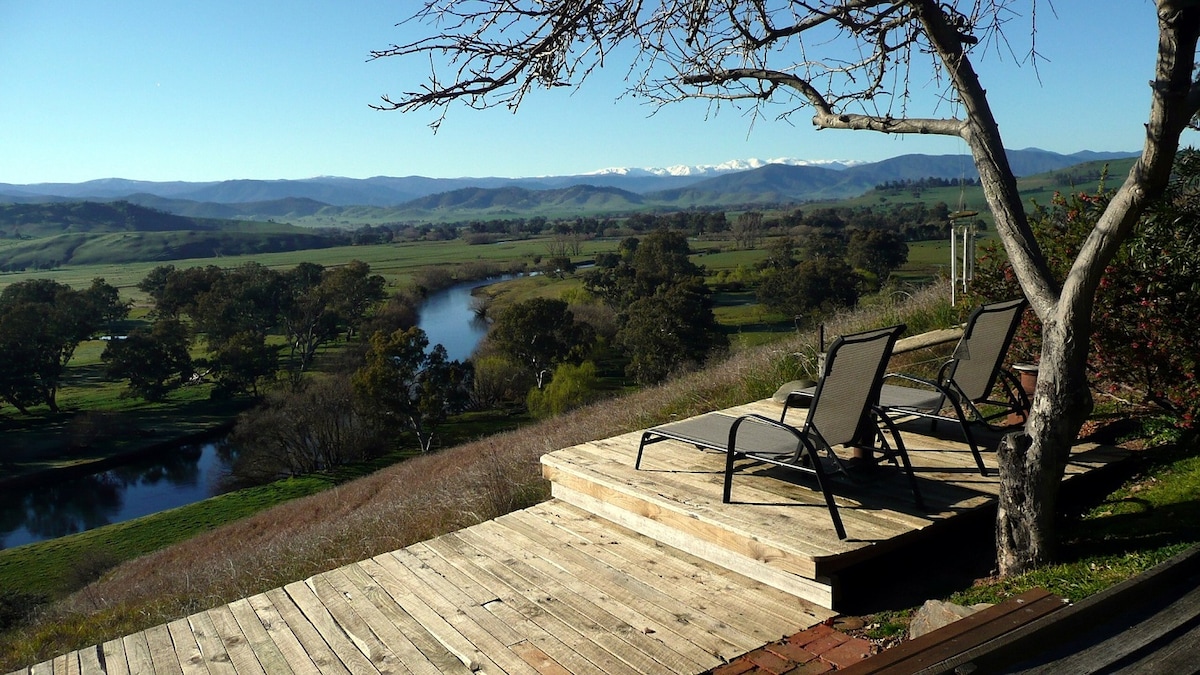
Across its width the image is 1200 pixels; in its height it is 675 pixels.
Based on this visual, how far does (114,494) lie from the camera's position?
36.2m

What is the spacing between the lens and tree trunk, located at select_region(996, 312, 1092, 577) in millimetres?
3072

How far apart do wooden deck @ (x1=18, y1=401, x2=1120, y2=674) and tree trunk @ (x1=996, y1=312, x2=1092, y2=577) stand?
395mm

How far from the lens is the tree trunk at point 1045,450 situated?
3072 millimetres

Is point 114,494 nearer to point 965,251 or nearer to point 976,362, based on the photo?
point 965,251

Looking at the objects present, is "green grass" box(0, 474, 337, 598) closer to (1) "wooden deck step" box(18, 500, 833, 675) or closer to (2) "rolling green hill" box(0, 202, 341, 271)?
(1) "wooden deck step" box(18, 500, 833, 675)

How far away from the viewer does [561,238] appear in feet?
359

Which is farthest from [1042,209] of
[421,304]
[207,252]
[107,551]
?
[207,252]

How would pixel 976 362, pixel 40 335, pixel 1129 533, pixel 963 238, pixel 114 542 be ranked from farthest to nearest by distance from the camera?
pixel 40 335, pixel 114 542, pixel 963 238, pixel 976 362, pixel 1129 533

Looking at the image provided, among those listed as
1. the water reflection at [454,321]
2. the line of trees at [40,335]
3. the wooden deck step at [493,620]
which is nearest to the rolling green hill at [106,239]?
the water reflection at [454,321]

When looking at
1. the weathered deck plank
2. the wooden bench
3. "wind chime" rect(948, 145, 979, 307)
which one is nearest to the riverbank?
"wind chime" rect(948, 145, 979, 307)

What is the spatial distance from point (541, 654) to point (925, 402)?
2.71 meters

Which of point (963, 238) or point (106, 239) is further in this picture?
point (106, 239)

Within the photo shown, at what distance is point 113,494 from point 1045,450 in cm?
4081

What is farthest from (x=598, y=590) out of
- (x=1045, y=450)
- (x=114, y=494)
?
(x=114, y=494)
